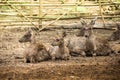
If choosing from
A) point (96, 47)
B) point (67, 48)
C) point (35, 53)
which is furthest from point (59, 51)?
point (96, 47)

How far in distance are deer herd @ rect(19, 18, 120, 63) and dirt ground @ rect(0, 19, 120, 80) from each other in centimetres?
21

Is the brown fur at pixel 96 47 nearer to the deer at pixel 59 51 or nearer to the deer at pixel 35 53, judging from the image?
the deer at pixel 59 51

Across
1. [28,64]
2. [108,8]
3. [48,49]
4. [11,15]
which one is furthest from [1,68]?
[108,8]

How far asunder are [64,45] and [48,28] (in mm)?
4247

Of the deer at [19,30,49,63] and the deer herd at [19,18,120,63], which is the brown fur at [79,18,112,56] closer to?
the deer herd at [19,18,120,63]

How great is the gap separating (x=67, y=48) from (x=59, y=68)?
1.38 m

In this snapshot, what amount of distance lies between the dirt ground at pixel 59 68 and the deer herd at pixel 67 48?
0.69 ft

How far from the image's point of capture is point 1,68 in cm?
898

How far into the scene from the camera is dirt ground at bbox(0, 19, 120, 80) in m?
8.21

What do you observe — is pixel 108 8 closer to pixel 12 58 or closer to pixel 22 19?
Answer: pixel 22 19

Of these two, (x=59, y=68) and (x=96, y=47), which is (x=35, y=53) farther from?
(x=96, y=47)

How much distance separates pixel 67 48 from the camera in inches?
404

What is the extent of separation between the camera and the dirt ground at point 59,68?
323 inches

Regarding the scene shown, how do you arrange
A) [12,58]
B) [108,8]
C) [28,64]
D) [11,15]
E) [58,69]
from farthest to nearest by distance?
[108,8] → [11,15] → [12,58] → [28,64] → [58,69]
